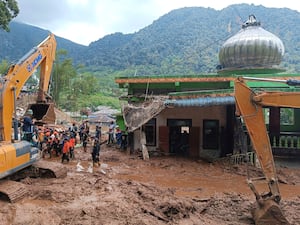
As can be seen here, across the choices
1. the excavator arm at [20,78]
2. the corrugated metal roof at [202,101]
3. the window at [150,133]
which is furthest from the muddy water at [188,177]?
the excavator arm at [20,78]

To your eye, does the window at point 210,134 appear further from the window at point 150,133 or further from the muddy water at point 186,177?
the window at point 150,133

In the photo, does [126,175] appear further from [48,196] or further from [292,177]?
[292,177]

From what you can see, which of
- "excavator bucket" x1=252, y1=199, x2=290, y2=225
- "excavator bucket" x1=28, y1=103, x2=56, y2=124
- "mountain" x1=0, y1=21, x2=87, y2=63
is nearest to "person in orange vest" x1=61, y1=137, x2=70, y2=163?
"excavator bucket" x1=28, y1=103, x2=56, y2=124

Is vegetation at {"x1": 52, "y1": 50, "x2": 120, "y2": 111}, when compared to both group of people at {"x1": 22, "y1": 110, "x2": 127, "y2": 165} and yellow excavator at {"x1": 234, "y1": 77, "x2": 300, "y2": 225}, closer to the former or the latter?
group of people at {"x1": 22, "y1": 110, "x2": 127, "y2": 165}

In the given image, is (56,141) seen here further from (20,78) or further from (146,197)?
(146,197)

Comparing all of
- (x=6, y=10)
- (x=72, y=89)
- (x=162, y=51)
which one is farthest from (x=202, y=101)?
(x=162, y=51)

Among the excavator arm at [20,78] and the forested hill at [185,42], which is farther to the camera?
the forested hill at [185,42]

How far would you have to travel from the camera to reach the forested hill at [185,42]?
7819 centimetres

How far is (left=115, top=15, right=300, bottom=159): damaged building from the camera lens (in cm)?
Result: 1627

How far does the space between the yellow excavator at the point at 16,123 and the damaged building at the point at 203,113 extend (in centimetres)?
493

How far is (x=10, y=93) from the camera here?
33.7 ft

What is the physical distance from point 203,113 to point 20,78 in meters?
10.1

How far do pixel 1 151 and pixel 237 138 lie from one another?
437 inches

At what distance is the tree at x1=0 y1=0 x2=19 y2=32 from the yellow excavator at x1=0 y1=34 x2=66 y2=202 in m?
13.7
